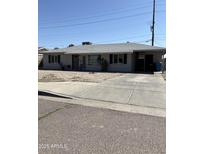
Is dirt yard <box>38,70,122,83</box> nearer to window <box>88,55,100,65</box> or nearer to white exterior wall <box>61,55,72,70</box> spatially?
window <box>88,55,100,65</box>

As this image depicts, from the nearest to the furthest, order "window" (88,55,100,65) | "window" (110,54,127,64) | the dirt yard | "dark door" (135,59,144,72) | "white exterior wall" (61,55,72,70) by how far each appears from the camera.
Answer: the dirt yard < "window" (110,54,127,64) < "dark door" (135,59,144,72) < "window" (88,55,100,65) < "white exterior wall" (61,55,72,70)

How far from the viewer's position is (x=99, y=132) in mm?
4078

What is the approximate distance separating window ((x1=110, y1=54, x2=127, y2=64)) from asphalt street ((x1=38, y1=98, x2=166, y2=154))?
17.7 m

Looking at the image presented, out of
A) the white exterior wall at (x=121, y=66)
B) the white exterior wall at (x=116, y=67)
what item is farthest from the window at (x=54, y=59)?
the white exterior wall at (x=121, y=66)

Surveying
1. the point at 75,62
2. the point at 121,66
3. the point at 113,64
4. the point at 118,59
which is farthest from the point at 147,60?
the point at 75,62

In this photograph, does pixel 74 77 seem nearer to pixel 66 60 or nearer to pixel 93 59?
pixel 93 59

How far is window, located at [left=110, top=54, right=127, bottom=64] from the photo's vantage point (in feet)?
76.0

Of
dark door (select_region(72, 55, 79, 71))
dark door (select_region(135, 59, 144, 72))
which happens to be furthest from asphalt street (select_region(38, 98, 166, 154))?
dark door (select_region(72, 55, 79, 71))

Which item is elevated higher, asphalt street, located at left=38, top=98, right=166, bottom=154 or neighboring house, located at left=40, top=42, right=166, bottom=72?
neighboring house, located at left=40, top=42, right=166, bottom=72

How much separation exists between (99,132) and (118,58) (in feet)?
65.3

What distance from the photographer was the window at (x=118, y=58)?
23.2 meters
